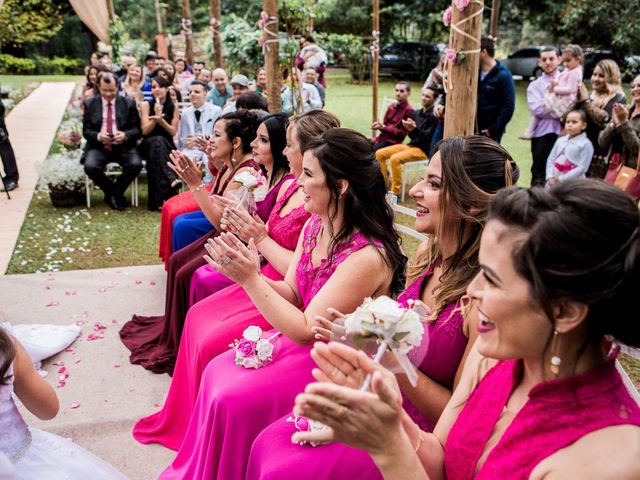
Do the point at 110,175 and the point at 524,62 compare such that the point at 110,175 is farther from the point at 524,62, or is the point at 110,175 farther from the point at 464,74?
the point at 524,62

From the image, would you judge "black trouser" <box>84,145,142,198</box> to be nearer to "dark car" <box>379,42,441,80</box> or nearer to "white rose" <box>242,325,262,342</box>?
"white rose" <box>242,325,262,342</box>

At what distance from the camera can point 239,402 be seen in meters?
2.40

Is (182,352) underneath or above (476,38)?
underneath

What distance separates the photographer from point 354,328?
1.58m

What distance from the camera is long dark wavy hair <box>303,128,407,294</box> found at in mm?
2646

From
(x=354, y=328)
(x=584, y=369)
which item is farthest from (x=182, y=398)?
(x=584, y=369)

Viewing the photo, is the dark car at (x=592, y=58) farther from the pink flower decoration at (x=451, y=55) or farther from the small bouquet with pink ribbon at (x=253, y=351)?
the small bouquet with pink ribbon at (x=253, y=351)

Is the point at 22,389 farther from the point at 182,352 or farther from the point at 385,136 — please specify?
the point at 385,136

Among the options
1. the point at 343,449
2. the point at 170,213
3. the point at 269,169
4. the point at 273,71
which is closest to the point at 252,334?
the point at 343,449

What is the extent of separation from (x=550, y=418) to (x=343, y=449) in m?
0.85

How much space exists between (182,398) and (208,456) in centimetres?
85

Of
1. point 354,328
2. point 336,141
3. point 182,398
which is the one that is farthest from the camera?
point 182,398

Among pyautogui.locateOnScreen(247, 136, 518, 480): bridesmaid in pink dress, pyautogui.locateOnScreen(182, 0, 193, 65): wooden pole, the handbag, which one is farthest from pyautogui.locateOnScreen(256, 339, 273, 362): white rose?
pyautogui.locateOnScreen(182, 0, 193, 65): wooden pole

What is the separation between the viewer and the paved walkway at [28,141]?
6.83 meters
